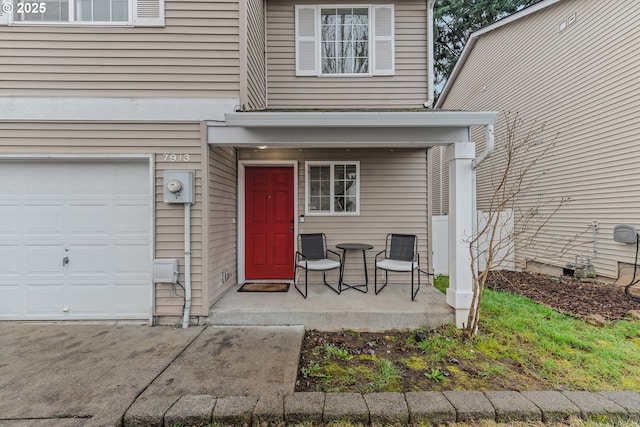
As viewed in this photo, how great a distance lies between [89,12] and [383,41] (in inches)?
170

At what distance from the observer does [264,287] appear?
4.61 m

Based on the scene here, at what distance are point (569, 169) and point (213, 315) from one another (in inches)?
292

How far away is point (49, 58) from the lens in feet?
11.8

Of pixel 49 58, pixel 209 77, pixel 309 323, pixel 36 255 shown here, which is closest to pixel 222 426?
pixel 309 323

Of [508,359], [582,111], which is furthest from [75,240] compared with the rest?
[582,111]

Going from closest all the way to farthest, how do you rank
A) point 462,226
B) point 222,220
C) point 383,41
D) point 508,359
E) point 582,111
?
point 508,359
point 462,226
point 222,220
point 383,41
point 582,111

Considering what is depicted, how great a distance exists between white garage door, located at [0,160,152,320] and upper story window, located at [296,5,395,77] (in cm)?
340

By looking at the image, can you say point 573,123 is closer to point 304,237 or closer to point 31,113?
point 304,237

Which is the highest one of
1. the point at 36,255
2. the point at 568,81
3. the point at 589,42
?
the point at 589,42

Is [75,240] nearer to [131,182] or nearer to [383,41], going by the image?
[131,182]

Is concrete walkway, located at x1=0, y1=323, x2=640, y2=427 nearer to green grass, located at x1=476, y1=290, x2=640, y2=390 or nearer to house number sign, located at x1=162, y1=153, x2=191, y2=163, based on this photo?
green grass, located at x1=476, y1=290, x2=640, y2=390

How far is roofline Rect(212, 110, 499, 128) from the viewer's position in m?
3.33

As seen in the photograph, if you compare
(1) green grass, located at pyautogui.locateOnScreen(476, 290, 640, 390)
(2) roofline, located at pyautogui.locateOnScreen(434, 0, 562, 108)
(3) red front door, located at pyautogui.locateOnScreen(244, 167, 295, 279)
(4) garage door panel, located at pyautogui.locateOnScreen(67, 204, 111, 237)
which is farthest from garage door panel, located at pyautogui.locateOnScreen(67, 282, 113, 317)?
(2) roofline, located at pyautogui.locateOnScreen(434, 0, 562, 108)

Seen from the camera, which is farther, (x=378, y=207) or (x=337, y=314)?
(x=378, y=207)
